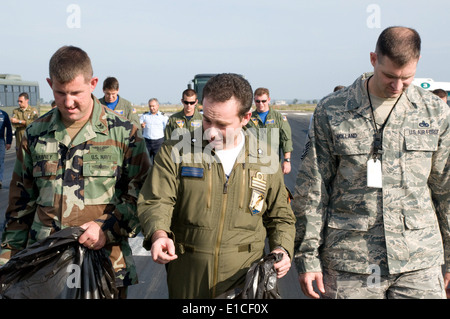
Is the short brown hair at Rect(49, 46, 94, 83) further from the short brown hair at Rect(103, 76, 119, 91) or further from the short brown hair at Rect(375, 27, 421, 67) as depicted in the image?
the short brown hair at Rect(103, 76, 119, 91)

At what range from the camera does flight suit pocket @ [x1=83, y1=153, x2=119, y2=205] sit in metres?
3.11

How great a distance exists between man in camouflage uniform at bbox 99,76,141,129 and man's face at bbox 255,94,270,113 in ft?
7.06

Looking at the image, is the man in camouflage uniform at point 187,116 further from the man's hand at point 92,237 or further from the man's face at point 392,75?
the man's face at point 392,75

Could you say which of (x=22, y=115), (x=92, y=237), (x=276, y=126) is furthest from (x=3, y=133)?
(x=92, y=237)

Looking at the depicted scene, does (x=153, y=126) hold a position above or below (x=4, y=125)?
below

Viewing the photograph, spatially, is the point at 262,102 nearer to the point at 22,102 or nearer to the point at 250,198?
the point at 250,198

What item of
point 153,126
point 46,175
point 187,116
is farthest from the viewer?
point 153,126

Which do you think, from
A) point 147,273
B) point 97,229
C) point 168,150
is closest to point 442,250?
point 168,150

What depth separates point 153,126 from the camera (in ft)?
42.5

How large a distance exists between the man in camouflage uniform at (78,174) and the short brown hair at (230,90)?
2.36ft

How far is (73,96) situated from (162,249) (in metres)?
1.05

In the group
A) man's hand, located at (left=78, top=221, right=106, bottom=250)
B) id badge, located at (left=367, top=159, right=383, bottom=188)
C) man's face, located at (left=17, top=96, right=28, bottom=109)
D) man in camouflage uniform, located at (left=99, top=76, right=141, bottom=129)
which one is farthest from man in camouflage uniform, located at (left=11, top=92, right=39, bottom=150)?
id badge, located at (left=367, top=159, right=383, bottom=188)

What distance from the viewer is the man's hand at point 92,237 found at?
2887mm
